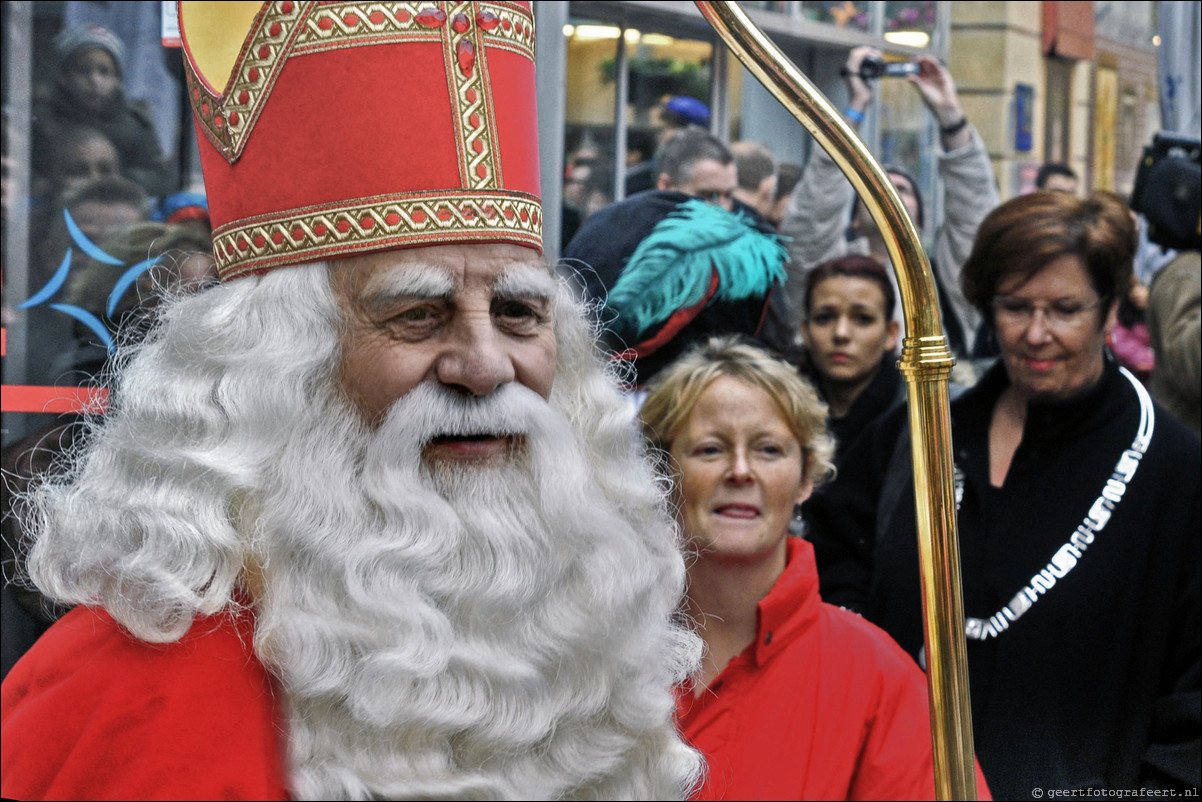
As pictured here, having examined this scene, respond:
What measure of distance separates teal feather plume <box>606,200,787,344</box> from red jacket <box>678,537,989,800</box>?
0.83 meters

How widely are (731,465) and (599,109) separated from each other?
5.63 ft

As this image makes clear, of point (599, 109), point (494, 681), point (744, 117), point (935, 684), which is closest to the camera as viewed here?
point (935, 684)

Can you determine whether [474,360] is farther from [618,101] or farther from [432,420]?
[618,101]

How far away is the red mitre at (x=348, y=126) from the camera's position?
1839mm

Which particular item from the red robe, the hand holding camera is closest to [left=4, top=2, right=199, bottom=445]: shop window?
the red robe

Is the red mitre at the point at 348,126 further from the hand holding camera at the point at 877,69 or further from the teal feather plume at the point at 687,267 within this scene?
the hand holding camera at the point at 877,69

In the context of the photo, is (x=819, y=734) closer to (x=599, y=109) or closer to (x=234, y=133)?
(x=234, y=133)

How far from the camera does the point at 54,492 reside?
1.96m

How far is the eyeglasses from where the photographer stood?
304cm

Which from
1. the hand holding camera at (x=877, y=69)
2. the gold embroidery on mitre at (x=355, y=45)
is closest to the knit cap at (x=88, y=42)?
the gold embroidery on mitre at (x=355, y=45)

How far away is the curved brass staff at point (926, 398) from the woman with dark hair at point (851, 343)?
2.01 metres

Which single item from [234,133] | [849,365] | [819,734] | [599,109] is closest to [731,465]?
[819,734]

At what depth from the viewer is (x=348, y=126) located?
1848 mm

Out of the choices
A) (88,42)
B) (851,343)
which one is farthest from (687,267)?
(88,42)
